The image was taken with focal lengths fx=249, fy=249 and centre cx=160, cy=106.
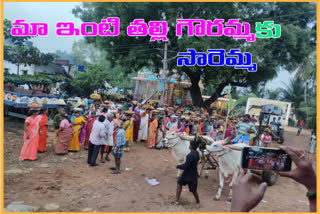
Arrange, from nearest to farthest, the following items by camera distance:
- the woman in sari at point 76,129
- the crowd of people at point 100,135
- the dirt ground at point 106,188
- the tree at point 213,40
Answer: the dirt ground at point 106,188, the crowd of people at point 100,135, the woman in sari at point 76,129, the tree at point 213,40

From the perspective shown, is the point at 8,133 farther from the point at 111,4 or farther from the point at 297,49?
the point at 297,49

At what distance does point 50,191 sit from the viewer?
5391mm

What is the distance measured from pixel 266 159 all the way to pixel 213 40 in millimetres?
16129

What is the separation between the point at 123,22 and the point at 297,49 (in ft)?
47.0

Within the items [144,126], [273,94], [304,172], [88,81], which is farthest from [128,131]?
[273,94]

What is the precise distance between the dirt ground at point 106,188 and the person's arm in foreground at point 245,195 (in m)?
3.65

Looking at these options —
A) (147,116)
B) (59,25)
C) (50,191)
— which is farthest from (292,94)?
(50,191)

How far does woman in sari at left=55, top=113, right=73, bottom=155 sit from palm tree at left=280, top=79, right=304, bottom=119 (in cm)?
3134

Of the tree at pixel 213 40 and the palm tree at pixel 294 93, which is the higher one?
the tree at pixel 213 40

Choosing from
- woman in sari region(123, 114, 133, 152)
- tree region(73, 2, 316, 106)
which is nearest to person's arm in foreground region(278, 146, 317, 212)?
woman in sari region(123, 114, 133, 152)

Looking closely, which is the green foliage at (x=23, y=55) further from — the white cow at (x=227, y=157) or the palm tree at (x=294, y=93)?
the palm tree at (x=294, y=93)

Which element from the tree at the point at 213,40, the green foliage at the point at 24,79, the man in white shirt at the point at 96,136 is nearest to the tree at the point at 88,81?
the tree at the point at 213,40

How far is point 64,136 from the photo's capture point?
7.82 meters

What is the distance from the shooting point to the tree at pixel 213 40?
17.6m
